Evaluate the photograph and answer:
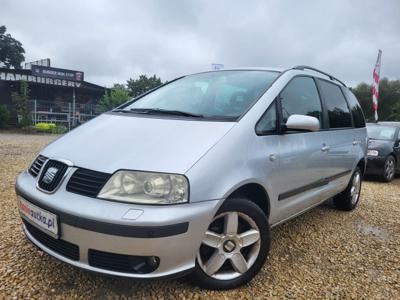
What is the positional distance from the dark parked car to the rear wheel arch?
548cm

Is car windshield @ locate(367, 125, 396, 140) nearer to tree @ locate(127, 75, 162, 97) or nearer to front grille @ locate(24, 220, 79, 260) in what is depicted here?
front grille @ locate(24, 220, 79, 260)

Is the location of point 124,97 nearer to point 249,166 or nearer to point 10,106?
point 10,106

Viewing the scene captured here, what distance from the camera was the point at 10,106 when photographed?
61.0 ft

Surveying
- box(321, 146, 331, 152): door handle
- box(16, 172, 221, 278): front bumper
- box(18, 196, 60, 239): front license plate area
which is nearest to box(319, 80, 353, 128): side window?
box(321, 146, 331, 152): door handle

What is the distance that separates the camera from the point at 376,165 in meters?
6.78

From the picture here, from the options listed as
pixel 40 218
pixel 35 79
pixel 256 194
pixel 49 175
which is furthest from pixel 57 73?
pixel 256 194

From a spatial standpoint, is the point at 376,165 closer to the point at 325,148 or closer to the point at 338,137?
the point at 338,137

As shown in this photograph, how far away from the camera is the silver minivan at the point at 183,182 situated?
1.71 metres

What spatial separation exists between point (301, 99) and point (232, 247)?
155 cm

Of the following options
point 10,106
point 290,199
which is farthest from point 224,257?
point 10,106

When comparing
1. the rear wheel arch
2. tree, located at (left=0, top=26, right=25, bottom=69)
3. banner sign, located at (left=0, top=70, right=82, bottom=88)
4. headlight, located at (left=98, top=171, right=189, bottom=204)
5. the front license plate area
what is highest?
tree, located at (left=0, top=26, right=25, bottom=69)

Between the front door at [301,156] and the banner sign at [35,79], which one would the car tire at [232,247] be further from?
the banner sign at [35,79]

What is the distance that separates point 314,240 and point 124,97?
888 inches

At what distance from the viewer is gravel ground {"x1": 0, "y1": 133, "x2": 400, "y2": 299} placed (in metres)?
2.01
